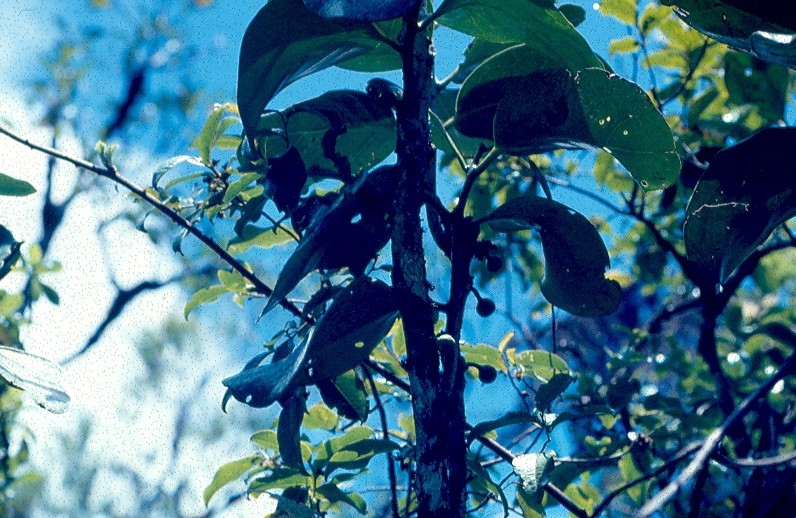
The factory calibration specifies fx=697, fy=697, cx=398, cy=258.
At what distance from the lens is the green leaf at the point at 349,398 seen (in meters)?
1.03

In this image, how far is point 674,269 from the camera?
3.12 metres

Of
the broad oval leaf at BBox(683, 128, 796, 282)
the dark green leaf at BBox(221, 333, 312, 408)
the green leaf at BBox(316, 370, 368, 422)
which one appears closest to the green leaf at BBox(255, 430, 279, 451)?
the green leaf at BBox(316, 370, 368, 422)

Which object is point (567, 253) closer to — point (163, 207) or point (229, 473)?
point (163, 207)

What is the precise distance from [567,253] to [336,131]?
1.09ft

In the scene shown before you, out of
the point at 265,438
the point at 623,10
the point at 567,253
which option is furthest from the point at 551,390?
the point at 623,10

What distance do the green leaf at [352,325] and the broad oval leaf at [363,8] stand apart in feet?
0.92

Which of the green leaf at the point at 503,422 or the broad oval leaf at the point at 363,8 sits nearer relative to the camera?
the broad oval leaf at the point at 363,8

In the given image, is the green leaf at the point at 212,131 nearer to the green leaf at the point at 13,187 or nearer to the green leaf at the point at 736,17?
the green leaf at the point at 13,187

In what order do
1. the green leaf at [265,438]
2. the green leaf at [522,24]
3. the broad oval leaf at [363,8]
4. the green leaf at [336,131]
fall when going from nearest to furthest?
the broad oval leaf at [363,8], the green leaf at [522,24], the green leaf at [336,131], the green leaf at [265,438]

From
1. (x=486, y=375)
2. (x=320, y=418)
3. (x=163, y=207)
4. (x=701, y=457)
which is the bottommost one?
(x=701, y=457)

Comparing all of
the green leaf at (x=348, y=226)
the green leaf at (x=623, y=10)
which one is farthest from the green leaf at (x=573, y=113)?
the green leaf at (x=623, y=10)

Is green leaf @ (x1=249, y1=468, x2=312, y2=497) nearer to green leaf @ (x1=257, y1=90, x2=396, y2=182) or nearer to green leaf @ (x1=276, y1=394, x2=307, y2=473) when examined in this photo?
green leaf @ (x1=276, y1=394, x2=307, y2=473)

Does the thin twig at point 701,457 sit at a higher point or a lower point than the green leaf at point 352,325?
lower

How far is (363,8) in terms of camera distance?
2.22ft
